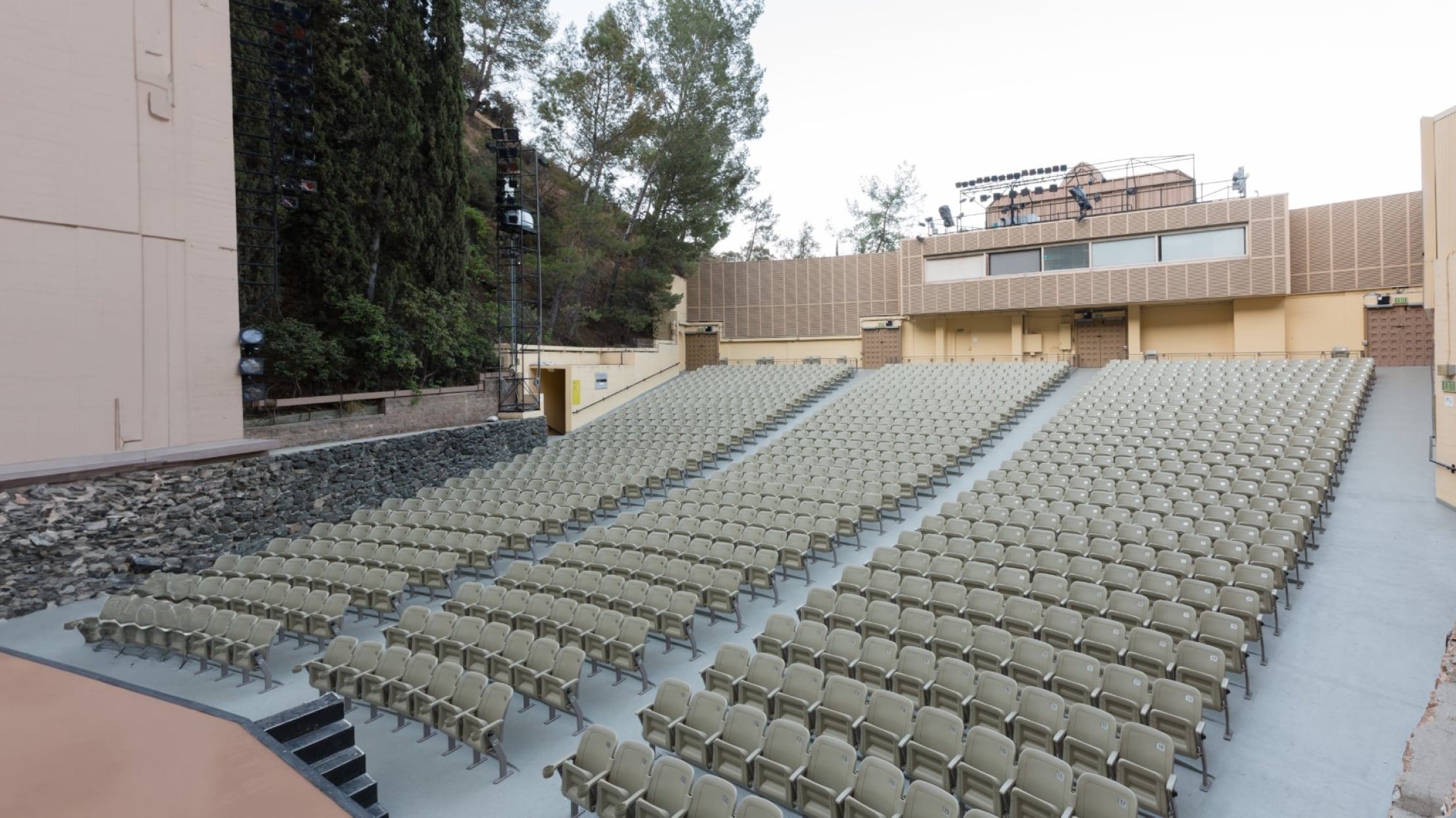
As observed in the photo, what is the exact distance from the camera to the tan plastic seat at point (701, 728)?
5.30 metres

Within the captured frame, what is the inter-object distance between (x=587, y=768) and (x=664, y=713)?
0.82 metres

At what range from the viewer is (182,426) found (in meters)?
11.6

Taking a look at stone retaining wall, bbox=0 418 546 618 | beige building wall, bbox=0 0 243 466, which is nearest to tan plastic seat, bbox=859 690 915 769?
stone retaining wall, bbox=0 418 546 618

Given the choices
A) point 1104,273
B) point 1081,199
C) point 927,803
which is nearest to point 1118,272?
point 1104,273

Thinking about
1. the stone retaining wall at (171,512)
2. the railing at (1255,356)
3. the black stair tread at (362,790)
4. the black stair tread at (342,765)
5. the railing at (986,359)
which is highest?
the railing at (986,359)

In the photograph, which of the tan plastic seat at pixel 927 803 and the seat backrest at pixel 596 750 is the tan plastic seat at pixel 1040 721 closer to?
the tan plastic seat at pixel 927 803

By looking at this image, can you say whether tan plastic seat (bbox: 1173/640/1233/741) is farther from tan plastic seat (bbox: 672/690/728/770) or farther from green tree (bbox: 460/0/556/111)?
green tree (bbox: 460/0/556/111)

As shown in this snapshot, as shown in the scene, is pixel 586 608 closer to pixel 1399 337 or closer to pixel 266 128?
pixel 266 128

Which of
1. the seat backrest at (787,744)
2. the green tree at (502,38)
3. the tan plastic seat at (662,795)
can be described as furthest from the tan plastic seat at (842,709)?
the green tree at (502,38)

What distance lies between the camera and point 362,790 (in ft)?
17.4

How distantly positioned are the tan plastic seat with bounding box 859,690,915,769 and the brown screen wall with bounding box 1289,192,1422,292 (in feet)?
74.8

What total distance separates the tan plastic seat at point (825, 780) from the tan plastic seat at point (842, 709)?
361mm

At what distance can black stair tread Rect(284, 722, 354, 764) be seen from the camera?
555 cm

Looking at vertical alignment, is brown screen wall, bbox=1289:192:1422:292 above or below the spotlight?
below
